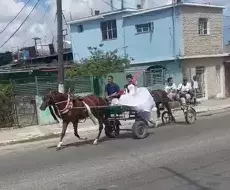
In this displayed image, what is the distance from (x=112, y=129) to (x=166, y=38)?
17.9 meters

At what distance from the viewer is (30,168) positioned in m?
9.87

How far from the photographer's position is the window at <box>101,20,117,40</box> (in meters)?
35.7

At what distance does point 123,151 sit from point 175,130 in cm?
435

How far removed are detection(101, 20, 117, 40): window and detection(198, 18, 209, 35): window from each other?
703cm

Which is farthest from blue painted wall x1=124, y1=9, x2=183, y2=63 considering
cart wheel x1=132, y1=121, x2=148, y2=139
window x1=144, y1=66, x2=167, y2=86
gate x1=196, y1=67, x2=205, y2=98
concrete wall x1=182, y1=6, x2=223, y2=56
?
cart wheel x1=132, y1=121, x2=148, y2=139

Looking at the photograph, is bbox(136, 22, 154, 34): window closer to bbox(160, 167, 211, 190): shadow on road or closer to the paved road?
the paved road

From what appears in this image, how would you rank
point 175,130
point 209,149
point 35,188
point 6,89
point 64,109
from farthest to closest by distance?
1. point 6,89
2. point 175,130
3. point 64,109
4. point 209,149
5. point 35,188

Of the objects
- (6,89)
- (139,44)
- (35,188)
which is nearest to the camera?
(35,188)

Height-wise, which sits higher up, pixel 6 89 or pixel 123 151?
pixel 6 89

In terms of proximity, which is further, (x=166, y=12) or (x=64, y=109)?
(x=166, y=12)

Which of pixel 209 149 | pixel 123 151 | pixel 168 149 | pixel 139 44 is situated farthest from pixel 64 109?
pixel 139 44

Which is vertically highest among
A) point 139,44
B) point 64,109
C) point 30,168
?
point 139,44

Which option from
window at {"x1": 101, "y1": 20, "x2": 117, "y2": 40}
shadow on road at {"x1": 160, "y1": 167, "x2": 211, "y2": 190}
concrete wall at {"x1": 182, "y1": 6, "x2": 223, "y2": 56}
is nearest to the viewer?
shadow on road at {"x1": 160, "y1": 167, "x2": 211, "y2": 190}

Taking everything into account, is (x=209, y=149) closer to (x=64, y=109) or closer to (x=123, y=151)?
(x=123, y=151)
